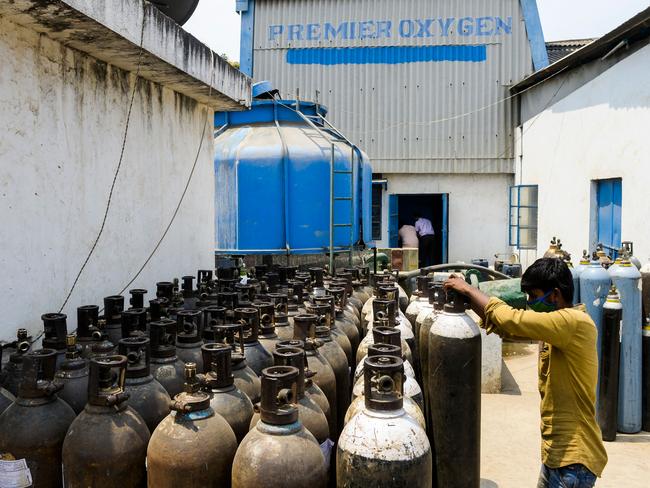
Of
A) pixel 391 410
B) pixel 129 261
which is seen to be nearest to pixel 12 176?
pixel 129 261

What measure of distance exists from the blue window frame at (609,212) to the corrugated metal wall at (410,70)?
4.65 meters

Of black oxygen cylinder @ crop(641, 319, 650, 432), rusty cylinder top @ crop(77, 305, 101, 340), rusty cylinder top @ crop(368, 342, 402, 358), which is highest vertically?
rusty cylinder top @ crop(77, 305, 101, 340)

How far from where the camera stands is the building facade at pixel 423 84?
44.5ft

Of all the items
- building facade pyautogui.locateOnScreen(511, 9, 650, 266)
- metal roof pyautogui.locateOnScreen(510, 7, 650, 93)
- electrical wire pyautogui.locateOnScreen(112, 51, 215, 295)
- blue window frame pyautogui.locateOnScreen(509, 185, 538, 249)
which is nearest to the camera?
electrical wire pyautogui.locateOnScreen(112, 51, 215, 295)

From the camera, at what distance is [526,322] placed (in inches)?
89.6

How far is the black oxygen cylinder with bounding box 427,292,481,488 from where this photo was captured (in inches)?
114

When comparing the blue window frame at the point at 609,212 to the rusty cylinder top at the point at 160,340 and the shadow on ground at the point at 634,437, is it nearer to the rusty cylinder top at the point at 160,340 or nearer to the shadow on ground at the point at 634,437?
the shadow on ground at the point at 634,437

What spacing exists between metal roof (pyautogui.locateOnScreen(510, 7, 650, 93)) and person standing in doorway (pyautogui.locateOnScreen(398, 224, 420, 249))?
4.25 meters

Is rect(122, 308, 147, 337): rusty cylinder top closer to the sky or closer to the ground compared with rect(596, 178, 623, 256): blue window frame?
closer to the ground

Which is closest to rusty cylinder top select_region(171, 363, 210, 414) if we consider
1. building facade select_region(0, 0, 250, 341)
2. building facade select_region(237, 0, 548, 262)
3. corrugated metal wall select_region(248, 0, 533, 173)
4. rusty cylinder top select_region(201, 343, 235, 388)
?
rusty cylinder top select_region(201, 343, 235, 388)

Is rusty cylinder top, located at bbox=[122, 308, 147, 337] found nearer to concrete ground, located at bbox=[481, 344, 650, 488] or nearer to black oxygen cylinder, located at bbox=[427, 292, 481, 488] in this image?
black oxygen cylinder, located at bbox=[427, 292, 481, 488]

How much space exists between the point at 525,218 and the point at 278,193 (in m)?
6.95

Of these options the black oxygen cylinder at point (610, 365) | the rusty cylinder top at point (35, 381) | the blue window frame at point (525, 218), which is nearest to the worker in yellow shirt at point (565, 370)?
the rusty cylinder top at point (35, 381)

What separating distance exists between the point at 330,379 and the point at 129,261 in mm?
2172
